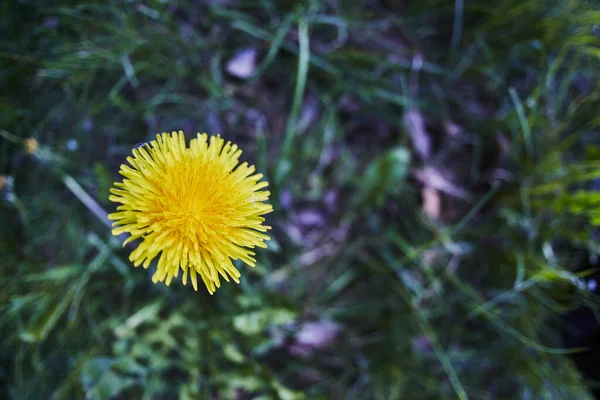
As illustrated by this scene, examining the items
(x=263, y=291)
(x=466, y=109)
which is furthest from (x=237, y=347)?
(x=466, y=109)

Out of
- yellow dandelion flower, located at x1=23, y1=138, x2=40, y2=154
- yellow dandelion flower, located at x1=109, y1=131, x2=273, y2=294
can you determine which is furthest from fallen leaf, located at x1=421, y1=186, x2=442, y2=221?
yellow dandelion flower, located at x1=23, y1=138, x2=40, y2=154

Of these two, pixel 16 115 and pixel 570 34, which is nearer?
pixel 16 115

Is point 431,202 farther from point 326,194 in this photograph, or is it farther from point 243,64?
point 243,64

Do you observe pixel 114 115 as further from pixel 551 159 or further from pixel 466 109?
pixel 551 159

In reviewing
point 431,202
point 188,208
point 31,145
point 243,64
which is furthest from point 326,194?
point 31,145

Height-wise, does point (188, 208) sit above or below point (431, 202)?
above

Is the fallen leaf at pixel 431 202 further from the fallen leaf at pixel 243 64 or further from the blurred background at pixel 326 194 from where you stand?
the fallen leaf at pixel 243 64
